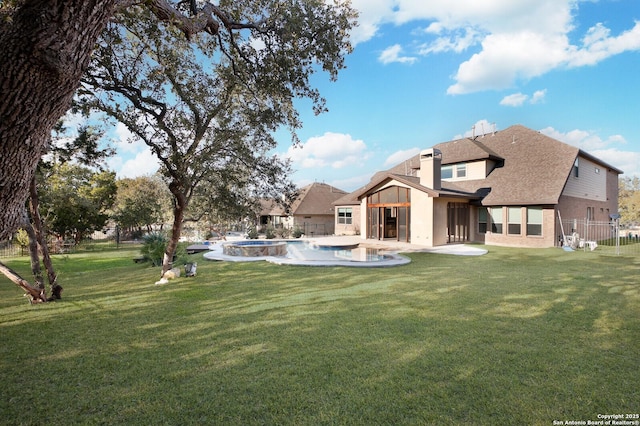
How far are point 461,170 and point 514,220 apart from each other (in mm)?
5801

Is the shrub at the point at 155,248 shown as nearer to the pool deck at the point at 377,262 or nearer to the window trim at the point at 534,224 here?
the pool deck at the point at 377,262

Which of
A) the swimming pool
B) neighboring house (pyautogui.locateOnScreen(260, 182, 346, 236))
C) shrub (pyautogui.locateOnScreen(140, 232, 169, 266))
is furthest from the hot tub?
neighboring house (pyautogui.locateOnScreen(260, 182, 346, 236))

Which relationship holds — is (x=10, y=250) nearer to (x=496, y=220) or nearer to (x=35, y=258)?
(x=35, y=258)

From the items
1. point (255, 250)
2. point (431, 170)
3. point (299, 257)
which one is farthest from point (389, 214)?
point (255, 250)

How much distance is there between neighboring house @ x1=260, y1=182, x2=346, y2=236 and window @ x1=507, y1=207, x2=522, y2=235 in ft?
59.4

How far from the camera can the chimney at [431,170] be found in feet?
66.4

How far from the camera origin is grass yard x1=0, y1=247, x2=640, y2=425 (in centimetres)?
324

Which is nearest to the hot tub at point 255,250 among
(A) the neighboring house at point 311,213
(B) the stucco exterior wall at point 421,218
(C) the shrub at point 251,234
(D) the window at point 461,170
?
(B) the stucco exterior wall at point 421,218

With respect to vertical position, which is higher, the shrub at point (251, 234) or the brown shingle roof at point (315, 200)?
the brown shingle roof at point (315, 200)

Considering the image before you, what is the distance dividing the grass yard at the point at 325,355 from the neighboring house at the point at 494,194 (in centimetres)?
1114

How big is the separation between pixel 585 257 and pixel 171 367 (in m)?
17.7

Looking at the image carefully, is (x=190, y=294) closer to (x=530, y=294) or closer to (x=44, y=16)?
(x=44, y=16)

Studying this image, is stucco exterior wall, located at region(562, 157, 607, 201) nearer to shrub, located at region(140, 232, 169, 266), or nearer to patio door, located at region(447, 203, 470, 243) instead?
patio door, located at region(447, 203, 470, 243)

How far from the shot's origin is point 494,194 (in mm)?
20812
